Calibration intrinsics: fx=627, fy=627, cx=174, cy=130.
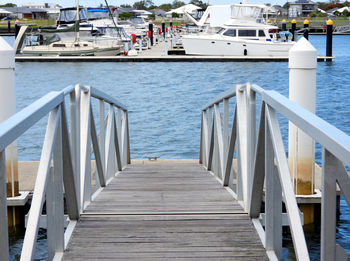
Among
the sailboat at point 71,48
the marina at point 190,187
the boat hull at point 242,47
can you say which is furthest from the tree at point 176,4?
the marina at point 190,187

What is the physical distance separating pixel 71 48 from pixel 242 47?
28.9 feet

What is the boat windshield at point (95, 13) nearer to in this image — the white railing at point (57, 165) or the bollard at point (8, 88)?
the bollard at point (8, 88)

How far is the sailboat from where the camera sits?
32250 millimetres

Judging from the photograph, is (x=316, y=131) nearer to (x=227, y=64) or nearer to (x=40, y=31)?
(x=227, y=64)

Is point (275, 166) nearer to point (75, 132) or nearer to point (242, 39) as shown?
→ point (75, 132)

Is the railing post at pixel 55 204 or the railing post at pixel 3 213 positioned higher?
the railing post at pixel 3 213

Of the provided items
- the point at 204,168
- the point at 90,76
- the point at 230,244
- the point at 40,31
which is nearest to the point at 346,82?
the point at 90,76

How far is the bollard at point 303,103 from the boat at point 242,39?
27087mm

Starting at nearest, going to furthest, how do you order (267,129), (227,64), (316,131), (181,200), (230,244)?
(316,131), (267,129), (230,244), (181,200), (227,64)

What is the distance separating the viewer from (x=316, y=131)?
2.07 m

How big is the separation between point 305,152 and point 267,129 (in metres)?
2.37

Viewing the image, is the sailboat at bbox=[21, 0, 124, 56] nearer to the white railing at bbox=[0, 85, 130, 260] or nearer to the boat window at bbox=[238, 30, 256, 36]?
the boat window at bbox=[238, 30, 256, 36]

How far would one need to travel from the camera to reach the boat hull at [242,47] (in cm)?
3206

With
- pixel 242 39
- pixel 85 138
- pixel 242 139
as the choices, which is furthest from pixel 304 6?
Result: pixel 85 138
